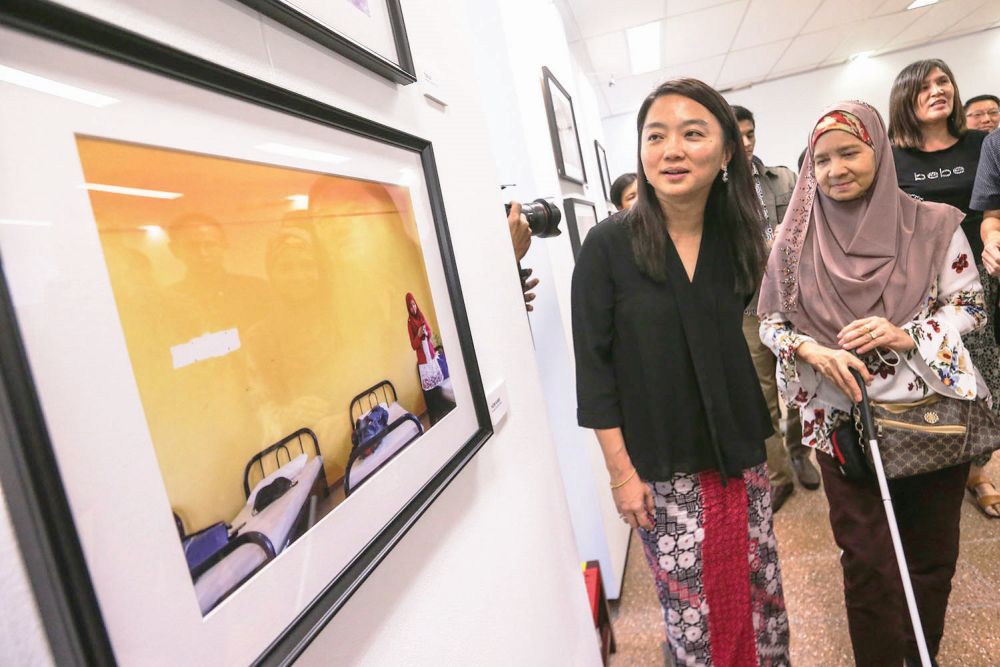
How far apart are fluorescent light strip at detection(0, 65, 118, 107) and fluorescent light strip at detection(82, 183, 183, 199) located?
0.05 metres

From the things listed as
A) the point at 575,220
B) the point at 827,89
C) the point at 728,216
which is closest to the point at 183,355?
the point at 728,216

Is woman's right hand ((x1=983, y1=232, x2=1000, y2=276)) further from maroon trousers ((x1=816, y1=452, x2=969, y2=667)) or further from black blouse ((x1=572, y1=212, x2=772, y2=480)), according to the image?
black blouse ((x1=572, y1=212, x2=772, y2=480))

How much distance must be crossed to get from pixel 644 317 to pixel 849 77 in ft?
25.2

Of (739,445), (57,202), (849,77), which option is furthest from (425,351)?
(849,77)

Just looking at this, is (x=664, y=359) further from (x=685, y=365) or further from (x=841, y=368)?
(x=841, y=368)

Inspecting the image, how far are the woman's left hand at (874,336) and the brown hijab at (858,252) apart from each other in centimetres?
7

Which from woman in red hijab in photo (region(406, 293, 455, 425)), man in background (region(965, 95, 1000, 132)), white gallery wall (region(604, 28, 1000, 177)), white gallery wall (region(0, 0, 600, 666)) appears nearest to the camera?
white gallery wall (region(0, 0, 600, 666))

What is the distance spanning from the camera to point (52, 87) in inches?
11.9

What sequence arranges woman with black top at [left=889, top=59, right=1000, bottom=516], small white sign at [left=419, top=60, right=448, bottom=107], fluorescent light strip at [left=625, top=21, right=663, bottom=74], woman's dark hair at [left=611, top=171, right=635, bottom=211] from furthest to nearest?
fluorescent light strip at [left=625, top=21, right=663, bottom=74] → woman's dark hair at [left=611, top=171, right=635, bottom=211] → woman with black top at [left=889, top=59, right=1000, bottom=516] → small white sign at [left=419, top=60, right=448, bottom=107]

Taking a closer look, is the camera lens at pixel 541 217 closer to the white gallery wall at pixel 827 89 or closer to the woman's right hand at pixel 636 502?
the woman's right hand at pixel 636 502

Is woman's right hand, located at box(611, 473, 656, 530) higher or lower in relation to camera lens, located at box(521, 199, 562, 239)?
lower

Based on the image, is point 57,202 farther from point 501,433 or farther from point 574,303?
point 574,303

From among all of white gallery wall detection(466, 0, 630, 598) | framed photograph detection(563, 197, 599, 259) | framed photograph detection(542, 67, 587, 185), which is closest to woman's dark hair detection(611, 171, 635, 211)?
framed photograph detection(542, 67, 587, 185)

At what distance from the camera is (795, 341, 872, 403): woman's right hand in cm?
117
